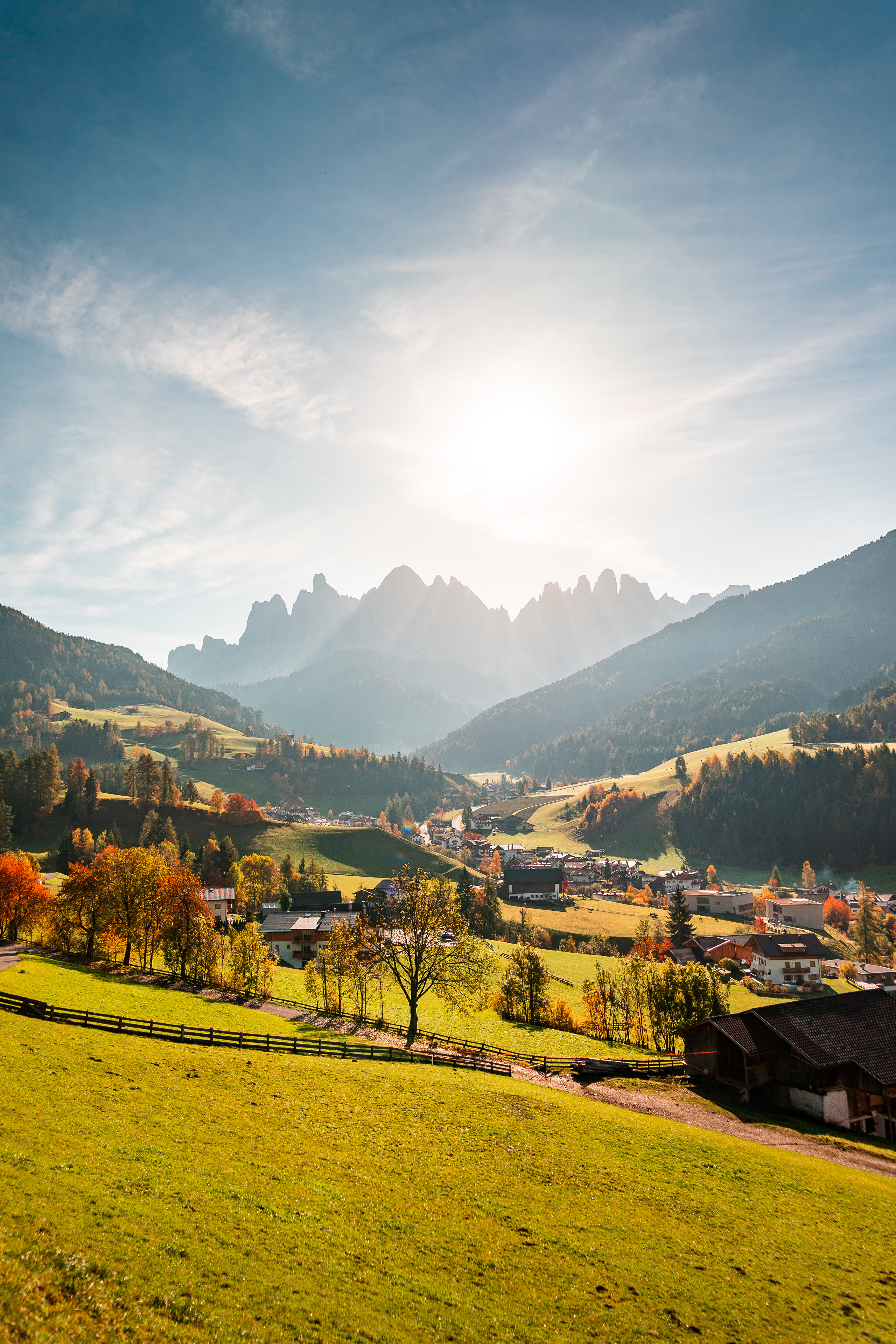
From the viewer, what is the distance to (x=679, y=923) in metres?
111

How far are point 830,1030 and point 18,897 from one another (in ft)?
244

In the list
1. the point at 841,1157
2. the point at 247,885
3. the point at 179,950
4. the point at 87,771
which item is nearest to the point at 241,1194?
the point at 841,1157

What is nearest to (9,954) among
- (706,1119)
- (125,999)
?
(125,999)

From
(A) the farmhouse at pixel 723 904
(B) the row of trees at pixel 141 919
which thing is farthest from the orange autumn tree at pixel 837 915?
(B) the row of trees at pixel 141 919

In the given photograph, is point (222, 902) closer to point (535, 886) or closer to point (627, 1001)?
point (627, 1001)

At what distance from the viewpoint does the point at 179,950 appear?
5875cm

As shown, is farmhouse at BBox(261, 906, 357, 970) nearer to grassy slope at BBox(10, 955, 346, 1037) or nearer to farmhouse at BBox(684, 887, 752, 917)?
grassy slope at BBox(10, 955, 346, 1037)

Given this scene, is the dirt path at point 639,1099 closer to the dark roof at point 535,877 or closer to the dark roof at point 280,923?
the dark roof at point 280,923

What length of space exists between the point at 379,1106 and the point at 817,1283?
18.2 meters

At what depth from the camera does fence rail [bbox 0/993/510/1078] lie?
34781 mm

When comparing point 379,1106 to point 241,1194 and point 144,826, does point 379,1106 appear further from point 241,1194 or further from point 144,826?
point 144,826

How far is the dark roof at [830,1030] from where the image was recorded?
40781mm

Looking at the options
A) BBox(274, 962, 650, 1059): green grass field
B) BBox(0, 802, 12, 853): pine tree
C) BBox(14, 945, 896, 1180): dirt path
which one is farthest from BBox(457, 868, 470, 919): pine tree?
BBox(0, 802, 12, 853): pine tree

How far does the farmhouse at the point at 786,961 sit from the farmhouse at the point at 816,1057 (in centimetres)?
6121
